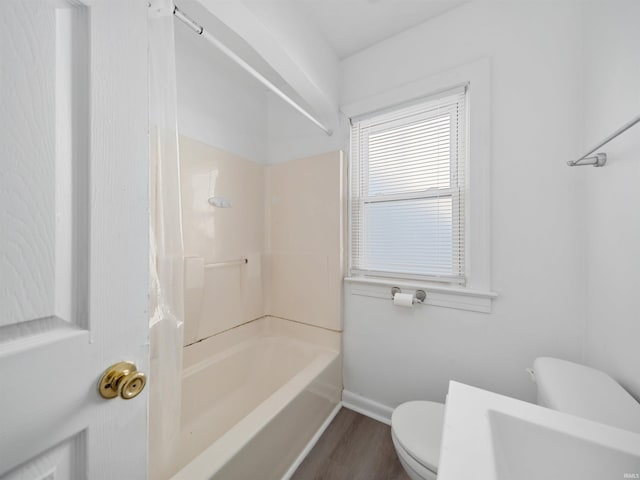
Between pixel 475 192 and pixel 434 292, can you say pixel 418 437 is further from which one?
pixel 475 192

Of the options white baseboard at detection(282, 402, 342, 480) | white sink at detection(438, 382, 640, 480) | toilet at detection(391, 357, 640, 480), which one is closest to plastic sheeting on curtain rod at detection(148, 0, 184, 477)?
white baseboard at detection(282, 402, 342, 480)

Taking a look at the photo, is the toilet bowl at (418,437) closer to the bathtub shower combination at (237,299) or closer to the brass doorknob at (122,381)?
the bathtub shower combination at (237,299)

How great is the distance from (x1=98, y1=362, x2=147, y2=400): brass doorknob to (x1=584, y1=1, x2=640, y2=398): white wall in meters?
1.38

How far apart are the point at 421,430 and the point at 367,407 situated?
2.17ft

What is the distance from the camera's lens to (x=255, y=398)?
1700 millimetres

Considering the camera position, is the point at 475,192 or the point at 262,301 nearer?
the point at 475,192

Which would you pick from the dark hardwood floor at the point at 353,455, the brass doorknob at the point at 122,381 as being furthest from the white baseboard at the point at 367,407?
the brass doorknob at the point at 122,381

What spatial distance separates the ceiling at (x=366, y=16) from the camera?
1.35 meters

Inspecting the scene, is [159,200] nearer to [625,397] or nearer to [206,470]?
[206,470]

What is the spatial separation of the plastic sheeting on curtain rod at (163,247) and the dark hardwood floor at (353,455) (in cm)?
80

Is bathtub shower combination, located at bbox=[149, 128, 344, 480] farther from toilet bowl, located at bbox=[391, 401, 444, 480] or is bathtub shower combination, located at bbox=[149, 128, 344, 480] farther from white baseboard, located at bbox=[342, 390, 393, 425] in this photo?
toilet bowl, located at bbox=[391, 401, 444, 480]

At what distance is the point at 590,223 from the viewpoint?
1036 mm

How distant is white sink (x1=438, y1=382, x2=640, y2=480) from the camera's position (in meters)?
0.49

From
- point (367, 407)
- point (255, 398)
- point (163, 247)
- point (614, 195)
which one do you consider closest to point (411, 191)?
point (614, 195)
